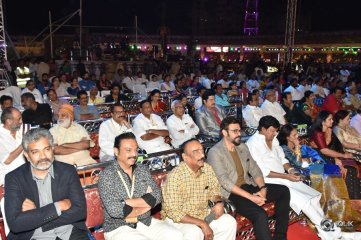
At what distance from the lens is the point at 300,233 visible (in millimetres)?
5133

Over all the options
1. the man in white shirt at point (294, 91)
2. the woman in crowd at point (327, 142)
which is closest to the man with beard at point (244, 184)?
the woman in crowd at point (327, 142)

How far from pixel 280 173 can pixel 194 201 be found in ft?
5.25

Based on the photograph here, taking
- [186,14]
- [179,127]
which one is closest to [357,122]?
[179,127]

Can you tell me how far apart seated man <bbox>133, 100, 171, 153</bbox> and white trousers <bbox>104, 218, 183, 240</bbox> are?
2.78m

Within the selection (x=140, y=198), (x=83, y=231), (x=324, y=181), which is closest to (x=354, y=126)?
(x=324, y=181)

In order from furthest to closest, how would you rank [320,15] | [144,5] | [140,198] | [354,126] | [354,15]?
[144,5] → [320,15] → [354,15] → [354,126] → [140,198]

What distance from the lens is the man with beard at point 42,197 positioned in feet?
10.0

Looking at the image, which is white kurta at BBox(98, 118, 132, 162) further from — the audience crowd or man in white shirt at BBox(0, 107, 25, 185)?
man in white shirt at BBox(0, 107, 25, 185)

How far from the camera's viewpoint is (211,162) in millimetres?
4555

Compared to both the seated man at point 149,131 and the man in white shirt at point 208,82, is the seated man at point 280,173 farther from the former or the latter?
the man in white shirt at point 208,82

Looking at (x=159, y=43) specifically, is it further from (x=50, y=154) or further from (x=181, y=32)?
(x=50, y=154)

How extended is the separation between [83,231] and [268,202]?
7.53 ft

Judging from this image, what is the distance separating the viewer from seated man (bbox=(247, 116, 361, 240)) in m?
4.74

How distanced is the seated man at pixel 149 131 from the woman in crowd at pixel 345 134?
2.94m
